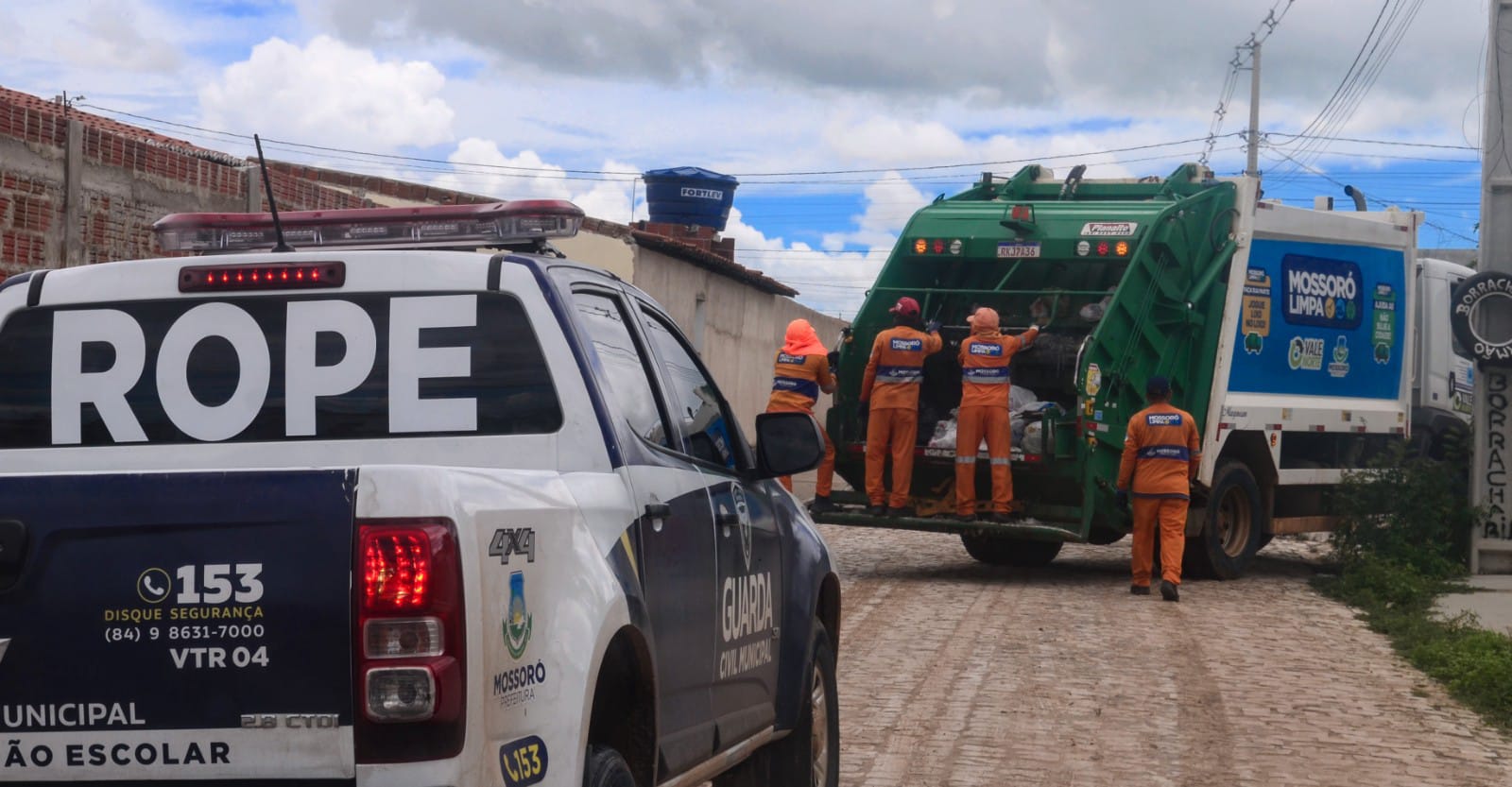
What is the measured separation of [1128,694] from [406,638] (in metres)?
6.46

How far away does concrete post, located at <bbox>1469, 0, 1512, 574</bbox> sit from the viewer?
14.3m

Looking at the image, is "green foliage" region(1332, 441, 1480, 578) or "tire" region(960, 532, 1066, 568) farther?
"tire" region(960, 532, 1066, 568)

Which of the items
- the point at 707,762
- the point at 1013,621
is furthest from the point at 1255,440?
the point at 707,762

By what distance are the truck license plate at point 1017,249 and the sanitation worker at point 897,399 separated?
89cm

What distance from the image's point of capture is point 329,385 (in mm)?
4277

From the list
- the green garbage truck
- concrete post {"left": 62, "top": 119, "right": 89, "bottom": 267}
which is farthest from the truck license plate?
concrete post {"left": 62, "top": 119, "right": 89, "bottom": 267}

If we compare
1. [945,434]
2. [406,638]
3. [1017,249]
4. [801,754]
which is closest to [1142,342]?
[1017,249]

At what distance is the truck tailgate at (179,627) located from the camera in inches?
123

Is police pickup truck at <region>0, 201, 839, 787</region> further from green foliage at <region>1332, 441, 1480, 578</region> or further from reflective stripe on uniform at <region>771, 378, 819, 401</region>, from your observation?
green foliage at <region>1332, 441, 1480, 578</region>

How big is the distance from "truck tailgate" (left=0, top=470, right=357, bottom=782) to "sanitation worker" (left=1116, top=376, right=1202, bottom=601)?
34.4 feet

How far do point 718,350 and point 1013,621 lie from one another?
15.8 metres

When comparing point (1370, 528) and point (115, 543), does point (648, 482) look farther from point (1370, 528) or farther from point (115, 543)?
point (1370, 528)

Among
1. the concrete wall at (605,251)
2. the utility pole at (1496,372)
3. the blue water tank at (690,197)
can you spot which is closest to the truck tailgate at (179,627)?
the utility pole at (1496,372)

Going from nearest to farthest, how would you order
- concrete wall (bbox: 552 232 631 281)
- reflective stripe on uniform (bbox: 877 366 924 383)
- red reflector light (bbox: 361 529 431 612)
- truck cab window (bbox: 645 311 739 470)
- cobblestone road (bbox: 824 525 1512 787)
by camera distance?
1. red reflector light (bbox: 361 529 431 612)
2. truck cab window (bbox: 645 311 739 470)
3. cobblestone road (bbox: 824 525 1512 787)
4. reflective stripe on uniform (bbox: 877 366 924 383)
5. concrete wall (bbox: 552 232 631 281)
